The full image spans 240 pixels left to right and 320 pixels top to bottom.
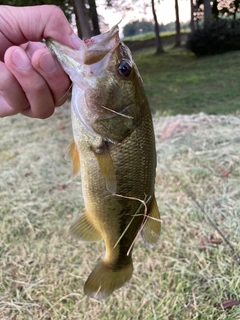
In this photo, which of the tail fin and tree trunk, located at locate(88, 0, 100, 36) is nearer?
the tail fin

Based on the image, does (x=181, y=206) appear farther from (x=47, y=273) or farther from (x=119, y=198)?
(x=119, y=198)

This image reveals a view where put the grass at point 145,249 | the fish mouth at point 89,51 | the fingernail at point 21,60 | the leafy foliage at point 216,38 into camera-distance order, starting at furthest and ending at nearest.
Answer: the leafy foliage at point 216,38
the grass at point 145,249
the fingernail at point 21,60
the fish mouth at point 89,51

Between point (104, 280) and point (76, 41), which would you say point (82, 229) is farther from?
point (76, 41)

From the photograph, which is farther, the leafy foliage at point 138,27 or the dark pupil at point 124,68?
the leafy foliage at point 138,27

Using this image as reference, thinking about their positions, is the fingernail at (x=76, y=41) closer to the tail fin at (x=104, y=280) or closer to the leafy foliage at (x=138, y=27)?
the tail fin at (x=104, y=280)

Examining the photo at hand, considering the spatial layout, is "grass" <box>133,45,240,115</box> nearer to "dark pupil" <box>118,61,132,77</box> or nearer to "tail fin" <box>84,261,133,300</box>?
"tail fin" <box>84,261,133,300</box>

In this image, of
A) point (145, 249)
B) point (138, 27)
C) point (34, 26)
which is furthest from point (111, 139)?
point (138, 27)

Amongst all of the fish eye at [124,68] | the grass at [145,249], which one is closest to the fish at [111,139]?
the fish eye at [124,68]

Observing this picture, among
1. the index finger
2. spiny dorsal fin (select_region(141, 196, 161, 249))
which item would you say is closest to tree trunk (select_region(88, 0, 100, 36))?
the index finger
